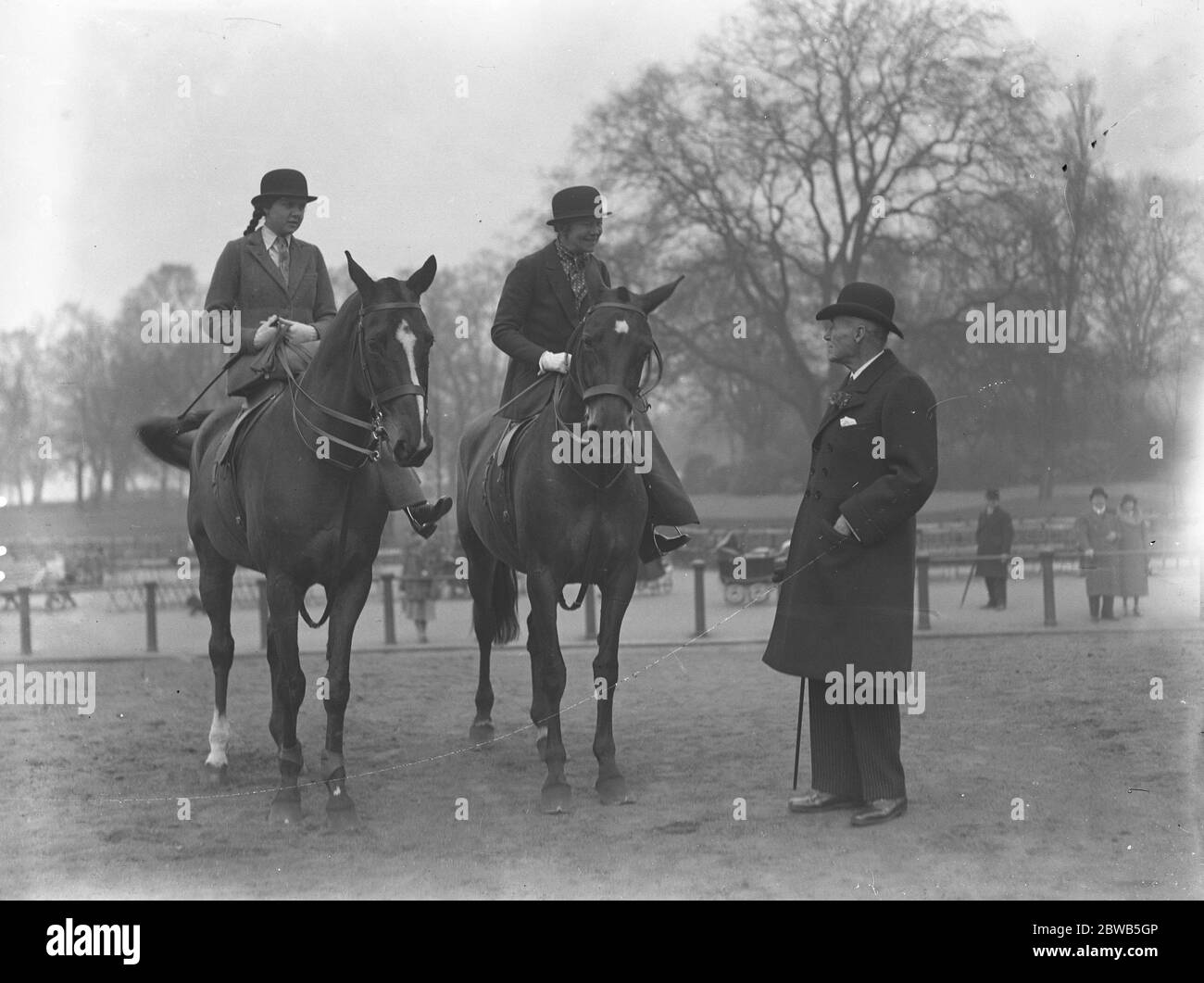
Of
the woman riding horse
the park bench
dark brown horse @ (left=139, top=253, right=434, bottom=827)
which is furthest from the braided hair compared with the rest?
the park bench

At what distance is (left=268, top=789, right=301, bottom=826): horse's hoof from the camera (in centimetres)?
682

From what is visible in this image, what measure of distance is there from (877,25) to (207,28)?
4.77 metres

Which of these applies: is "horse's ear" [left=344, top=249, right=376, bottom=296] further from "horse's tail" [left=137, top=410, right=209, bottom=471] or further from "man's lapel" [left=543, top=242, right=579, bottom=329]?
"horse's tail" [left=137, top=410, right=209, bottom=471]

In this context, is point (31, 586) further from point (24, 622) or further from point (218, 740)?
point (218, 740)

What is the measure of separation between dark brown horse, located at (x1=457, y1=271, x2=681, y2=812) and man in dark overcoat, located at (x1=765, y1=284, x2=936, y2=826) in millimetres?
1036

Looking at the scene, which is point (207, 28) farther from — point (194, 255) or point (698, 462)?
point (698, 462)

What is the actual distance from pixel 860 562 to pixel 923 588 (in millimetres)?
7629

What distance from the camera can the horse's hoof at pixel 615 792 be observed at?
7.06 metres

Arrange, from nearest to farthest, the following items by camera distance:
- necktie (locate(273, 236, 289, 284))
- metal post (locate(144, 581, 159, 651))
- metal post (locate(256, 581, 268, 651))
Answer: necktie (locate(273, 236, 289, 284)) < metal post (locate(144, 581, 159, 651)) < metal post (locate(256, 581, 268, 651))

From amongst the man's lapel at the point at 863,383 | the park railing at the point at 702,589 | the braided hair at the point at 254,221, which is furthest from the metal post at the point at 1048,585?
the braided hair at the point at 254,221

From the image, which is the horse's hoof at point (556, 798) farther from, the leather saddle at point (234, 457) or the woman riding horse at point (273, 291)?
the leather saddle at point (234, 457)

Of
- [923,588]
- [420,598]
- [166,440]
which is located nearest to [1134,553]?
[923,588]

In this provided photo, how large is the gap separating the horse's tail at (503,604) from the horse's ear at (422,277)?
320cm

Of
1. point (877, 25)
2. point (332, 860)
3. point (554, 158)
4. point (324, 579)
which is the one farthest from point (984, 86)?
point (332, 860)
